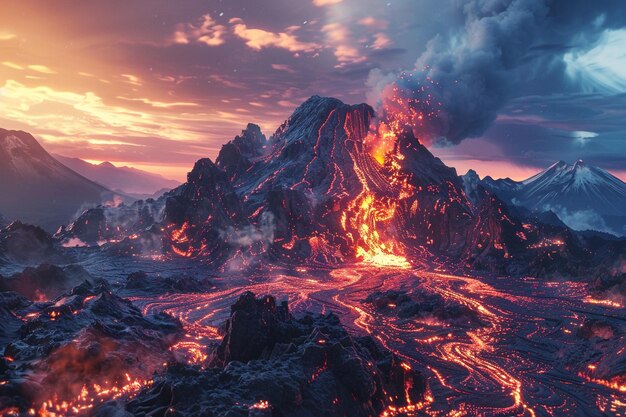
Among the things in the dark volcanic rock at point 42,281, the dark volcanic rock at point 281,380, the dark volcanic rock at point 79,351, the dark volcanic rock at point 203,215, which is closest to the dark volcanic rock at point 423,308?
the dark volcanic rock at point 281,380

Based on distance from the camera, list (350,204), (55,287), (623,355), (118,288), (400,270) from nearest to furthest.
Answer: (623,355), (55,287), (118,288), (400,270), (350,204)

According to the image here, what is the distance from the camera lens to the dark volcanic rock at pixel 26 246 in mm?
67562

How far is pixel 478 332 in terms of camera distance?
44.9 metres

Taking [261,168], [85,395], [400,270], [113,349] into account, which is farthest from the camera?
[261,168]

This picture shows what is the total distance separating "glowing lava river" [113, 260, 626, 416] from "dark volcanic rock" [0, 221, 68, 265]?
2743 cm

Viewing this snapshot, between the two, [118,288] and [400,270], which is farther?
[400,270]

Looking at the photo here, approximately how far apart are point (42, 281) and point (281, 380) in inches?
1731

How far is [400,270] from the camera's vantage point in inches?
3605

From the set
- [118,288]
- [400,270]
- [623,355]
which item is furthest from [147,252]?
[623,355]

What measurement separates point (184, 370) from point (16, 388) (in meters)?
7.47

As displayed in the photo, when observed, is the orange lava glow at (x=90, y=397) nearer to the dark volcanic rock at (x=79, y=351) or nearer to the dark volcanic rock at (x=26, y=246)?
the dark volcanic rock at (x=79, y=351)

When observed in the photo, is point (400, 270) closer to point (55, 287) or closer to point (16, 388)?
point (55, 287)

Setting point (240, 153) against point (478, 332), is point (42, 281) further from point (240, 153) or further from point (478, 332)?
point (240, 153)

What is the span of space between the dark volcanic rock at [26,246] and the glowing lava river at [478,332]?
27431 millimetres
